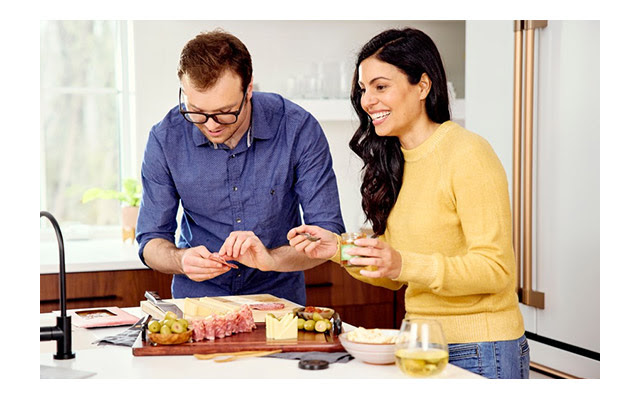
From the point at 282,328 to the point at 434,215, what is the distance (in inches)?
19.4

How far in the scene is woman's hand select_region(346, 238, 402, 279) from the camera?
1.86 metres

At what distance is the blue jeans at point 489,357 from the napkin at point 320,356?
13.2 inches

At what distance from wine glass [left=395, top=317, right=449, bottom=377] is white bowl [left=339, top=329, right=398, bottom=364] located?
5.2 inches

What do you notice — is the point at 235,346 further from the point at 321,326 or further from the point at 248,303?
the point at 248,303

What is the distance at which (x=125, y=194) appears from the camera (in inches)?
170

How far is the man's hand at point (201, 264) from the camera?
229 centimetres

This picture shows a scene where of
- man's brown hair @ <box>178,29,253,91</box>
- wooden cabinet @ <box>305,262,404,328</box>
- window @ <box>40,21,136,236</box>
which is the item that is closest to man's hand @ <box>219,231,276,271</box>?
man's brown hair @ <box>178,29,253,91</box>

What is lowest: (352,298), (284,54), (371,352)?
(352,298)

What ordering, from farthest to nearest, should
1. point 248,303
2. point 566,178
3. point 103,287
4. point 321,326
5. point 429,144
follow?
point 103,287
point 566,178
point 248,303
point 429,144
point 321,326

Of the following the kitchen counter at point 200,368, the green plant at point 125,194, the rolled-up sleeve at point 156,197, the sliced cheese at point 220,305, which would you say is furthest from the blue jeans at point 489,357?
the green plant at point 125,194

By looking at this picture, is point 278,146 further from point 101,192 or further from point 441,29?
point 441,29

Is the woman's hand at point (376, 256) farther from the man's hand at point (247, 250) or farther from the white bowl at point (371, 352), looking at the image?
the man's hand at point (247, 250)

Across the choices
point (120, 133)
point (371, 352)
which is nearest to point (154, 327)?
point (371, 352)

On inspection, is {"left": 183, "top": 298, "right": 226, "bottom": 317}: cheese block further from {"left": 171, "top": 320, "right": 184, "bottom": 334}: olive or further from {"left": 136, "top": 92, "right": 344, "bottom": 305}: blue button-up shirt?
{"left": 136, "top": 92, "right": 344, "bottom": 305}: blue button-up shirt
